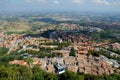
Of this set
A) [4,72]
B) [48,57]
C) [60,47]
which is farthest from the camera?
[60,47]

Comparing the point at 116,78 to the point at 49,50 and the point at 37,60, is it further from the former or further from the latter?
the point at 49,50

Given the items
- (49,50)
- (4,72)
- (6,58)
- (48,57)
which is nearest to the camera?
(4,72)

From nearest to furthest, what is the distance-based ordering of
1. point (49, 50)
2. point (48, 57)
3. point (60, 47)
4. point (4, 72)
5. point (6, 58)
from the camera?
point (4, 72) → point (6, 58) → point (48, 57) → point (49, 50) → point (60, 47)

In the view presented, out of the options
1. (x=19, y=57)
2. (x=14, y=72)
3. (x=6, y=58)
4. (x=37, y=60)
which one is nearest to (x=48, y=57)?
(x=37, y=60)

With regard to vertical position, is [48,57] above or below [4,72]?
below

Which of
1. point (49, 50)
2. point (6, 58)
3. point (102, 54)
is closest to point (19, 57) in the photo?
point (6, 58)

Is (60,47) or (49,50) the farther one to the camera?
(60,47)

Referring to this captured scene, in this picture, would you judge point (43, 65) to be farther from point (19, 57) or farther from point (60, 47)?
point (60, 47)

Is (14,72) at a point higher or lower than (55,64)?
higher

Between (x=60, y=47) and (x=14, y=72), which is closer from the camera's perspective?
(x=14, y=72)
